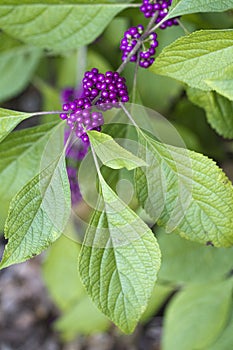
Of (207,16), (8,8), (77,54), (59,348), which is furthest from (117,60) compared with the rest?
(59,348)

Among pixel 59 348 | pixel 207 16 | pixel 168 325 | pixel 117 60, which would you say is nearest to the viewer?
pixel 207 16

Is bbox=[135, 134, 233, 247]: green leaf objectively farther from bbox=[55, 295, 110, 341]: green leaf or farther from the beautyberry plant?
bbox=[55, 295, 110, 341]: green leaf

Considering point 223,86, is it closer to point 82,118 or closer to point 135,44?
point 82,118

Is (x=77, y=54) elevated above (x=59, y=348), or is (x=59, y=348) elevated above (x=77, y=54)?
(x=77, y=54)

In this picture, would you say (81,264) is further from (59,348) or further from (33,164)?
(59,348)

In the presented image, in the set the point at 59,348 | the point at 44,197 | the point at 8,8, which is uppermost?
the point at 8,8

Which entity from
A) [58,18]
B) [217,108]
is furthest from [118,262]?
[58,18]

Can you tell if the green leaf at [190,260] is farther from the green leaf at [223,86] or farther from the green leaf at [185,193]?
the green leaf at [223,86]
